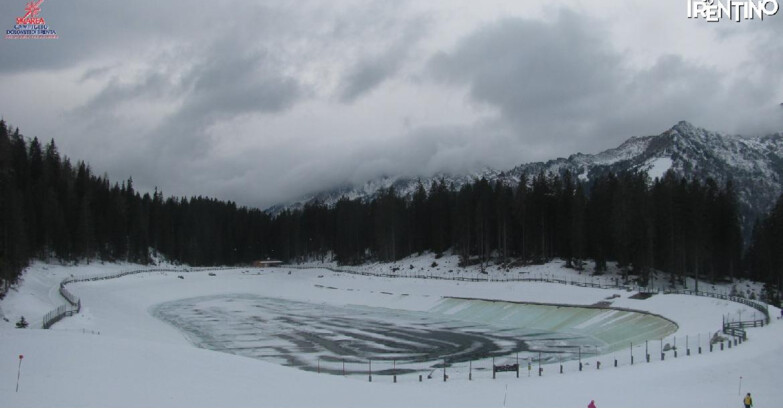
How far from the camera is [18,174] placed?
117188mm

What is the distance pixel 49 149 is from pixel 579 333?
127338mm

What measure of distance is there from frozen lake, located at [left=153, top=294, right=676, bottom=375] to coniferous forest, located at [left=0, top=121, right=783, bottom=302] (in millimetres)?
24718

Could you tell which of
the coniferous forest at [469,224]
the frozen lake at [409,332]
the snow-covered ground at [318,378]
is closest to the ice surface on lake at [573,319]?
the frozen lake at [409,332]

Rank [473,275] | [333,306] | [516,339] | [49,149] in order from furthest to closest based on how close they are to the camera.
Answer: [49,149] < [473,275] < [333,306] < [516,339]

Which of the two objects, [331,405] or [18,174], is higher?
[18,174]

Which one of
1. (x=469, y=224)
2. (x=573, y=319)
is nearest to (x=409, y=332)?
(x=573, y=319)

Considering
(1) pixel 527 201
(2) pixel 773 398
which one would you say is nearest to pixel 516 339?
(2) pixel 773 398

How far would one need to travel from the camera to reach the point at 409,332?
6438 cm

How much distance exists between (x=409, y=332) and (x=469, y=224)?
65210mm

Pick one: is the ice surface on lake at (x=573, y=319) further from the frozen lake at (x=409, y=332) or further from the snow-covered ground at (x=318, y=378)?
the snow-covered ground at (x=318, y=378)

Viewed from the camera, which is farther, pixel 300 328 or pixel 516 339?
pixel 300 328

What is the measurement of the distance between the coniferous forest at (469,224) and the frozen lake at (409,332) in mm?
24718

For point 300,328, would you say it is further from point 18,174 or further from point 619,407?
point 18,174

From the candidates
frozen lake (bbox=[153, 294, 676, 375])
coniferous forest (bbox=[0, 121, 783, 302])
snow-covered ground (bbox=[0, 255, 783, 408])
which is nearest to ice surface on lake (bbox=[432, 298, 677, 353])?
frozen lake (bbox=[153, 294, 676, 375])
